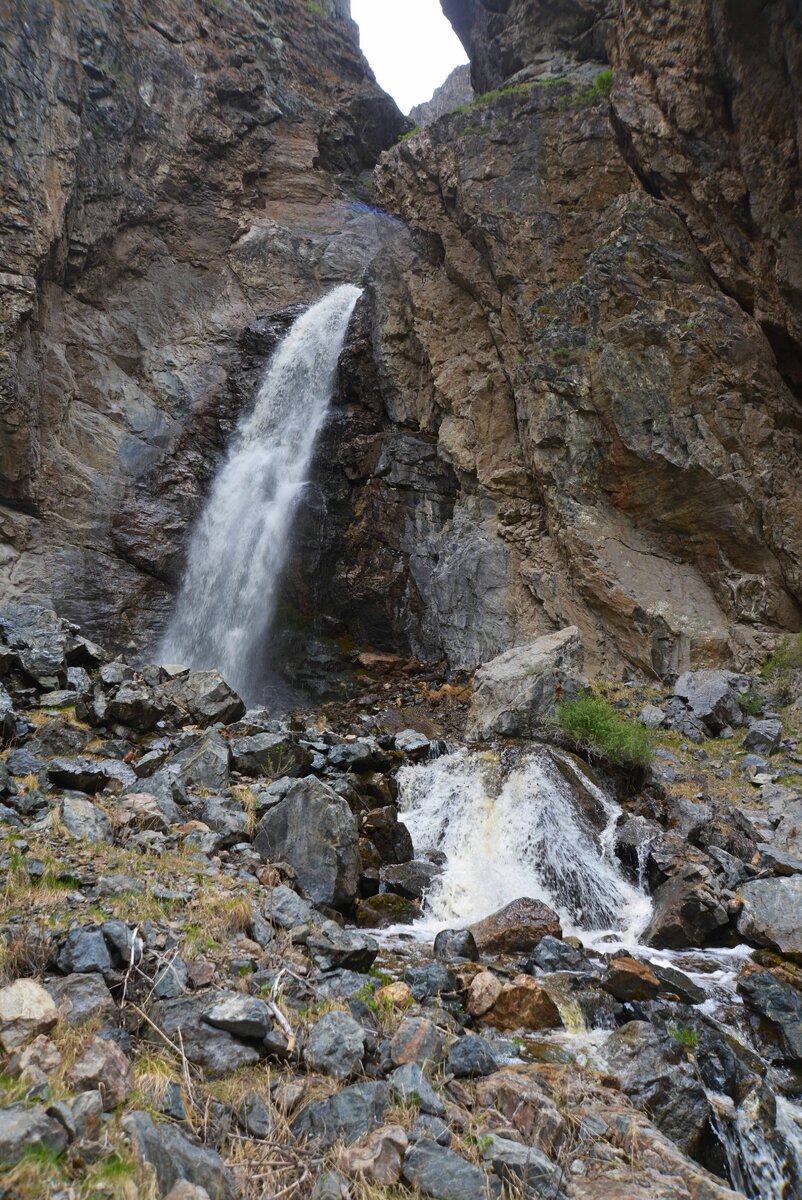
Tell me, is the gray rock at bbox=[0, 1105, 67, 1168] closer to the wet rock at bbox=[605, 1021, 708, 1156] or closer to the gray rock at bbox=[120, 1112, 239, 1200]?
the gray rock at bbox=[120, 1112, 239, 1200]

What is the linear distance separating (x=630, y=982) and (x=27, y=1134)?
4.38 meters

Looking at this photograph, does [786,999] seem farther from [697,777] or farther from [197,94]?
[197,94]

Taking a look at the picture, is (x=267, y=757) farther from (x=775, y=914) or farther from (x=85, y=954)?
(x=775, y=914)

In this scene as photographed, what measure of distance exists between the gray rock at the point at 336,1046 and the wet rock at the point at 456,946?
2240 mm

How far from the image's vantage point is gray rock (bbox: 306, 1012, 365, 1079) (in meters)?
3.35

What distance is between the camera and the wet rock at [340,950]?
4.75 meters

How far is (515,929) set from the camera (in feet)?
20.4

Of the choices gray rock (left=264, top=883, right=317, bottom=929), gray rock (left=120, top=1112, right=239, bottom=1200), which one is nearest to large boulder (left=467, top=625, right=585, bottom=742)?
gray rock (left=264, top=883, right=317, bottom=929)

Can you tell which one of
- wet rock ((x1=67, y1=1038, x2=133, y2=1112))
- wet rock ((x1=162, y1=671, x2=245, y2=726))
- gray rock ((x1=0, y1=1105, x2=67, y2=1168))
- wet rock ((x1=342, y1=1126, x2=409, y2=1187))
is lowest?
wet rock ((x1=162, y1=671, x2=245, y2=726))

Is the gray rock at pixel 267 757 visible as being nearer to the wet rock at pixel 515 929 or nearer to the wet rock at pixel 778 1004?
the wet rock at pixel 515 929

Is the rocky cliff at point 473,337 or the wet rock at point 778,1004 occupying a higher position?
the rocky cliff at point 473,337

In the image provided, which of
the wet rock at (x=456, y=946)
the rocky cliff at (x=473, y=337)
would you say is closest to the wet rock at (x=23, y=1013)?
the wet rock at (x=456, y=946)

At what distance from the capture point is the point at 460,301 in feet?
65.3

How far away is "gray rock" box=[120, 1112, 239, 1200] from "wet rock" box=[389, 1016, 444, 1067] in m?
1.18
